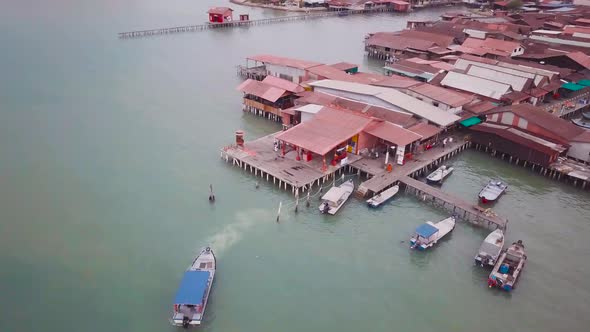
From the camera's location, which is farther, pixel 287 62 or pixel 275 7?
pixel 275 7

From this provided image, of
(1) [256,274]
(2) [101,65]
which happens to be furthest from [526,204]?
(2) [101,65]

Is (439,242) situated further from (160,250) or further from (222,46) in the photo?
(222,46)

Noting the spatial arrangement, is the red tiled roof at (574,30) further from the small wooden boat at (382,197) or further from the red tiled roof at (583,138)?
the small wooden boat at (382,197)

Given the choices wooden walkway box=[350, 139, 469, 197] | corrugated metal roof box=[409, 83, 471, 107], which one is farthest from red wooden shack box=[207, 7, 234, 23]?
wooden walkway box=[350, 139, 469, 197]

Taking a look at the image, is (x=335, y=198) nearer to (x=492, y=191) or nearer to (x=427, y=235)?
(x=427, y=235)

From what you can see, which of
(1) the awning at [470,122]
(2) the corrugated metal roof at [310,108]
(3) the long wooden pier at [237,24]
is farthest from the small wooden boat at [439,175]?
(3) the long wooden pier at [237,24]

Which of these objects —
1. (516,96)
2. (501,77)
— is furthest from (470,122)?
(501,77)
